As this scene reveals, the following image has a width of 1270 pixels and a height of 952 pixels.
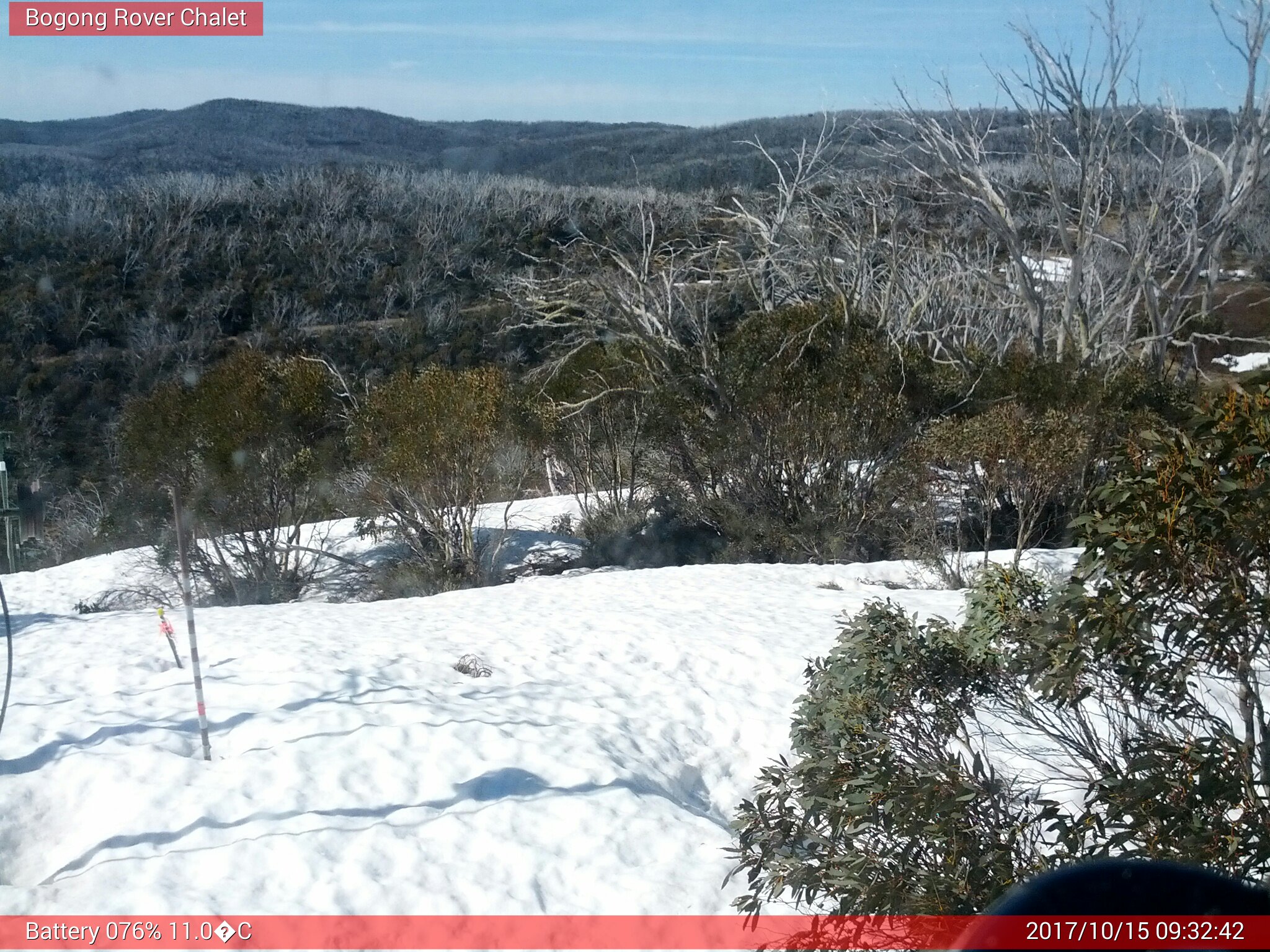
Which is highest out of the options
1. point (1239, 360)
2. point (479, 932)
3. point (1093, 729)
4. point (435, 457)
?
point (1239, 360)

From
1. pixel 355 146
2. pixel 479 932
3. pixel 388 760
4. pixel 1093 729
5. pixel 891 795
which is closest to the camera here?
pixel 891 795

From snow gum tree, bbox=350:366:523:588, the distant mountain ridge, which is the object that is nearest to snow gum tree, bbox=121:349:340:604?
snow gum tree, bbox=350:366:523:588

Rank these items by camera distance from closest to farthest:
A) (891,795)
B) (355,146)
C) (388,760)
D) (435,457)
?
(891,795) < (388,760) < (435,457) < (355,146)

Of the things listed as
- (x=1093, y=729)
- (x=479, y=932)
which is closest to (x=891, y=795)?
(x=1093, y=729)

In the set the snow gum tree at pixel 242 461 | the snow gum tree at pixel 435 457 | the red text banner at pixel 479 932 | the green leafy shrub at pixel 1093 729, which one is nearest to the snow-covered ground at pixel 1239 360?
the snow gum tree at pixel 435 457

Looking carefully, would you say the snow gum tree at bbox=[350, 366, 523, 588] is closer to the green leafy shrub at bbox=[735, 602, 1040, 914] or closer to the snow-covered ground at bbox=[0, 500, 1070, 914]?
the snow-covered ground at bbox=[0, 500, 1070, 914]

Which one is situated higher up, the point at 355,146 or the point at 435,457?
the point at 355,146

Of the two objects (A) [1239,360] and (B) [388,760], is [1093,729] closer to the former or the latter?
(B) [388,760]

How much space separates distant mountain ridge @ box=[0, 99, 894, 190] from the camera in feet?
129

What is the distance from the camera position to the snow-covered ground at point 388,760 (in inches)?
157

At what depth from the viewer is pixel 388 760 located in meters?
5.05

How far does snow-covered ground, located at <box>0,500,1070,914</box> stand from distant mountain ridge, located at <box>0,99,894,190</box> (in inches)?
1236

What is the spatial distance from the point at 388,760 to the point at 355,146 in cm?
5152

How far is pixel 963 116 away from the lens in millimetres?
19547
